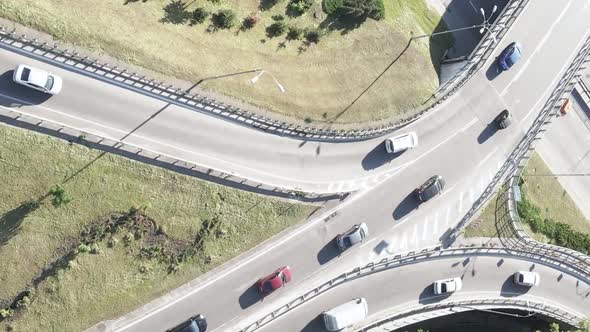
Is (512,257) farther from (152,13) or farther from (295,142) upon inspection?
(152,13)

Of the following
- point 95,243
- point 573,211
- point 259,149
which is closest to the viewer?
point 95,243

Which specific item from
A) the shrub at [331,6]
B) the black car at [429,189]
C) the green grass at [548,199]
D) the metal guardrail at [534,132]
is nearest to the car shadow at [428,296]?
the metal guardrail at [534,132]

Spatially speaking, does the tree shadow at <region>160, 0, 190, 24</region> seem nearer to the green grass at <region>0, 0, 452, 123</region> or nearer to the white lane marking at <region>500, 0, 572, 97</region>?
the green grass at <region>0, 0, 452, 123</region>

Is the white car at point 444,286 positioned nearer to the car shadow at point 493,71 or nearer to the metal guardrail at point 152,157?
the metal guardrail at point 152,157

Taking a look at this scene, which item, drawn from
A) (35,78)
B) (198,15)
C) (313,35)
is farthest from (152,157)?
(313,35)

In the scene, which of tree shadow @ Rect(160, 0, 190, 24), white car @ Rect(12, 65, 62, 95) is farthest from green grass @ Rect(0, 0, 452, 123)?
white car @ Rect(12, 65, 62, 95)

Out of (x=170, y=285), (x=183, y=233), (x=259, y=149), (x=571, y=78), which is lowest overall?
(x=170, y=285)

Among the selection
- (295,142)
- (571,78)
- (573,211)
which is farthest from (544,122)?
(295,142)
